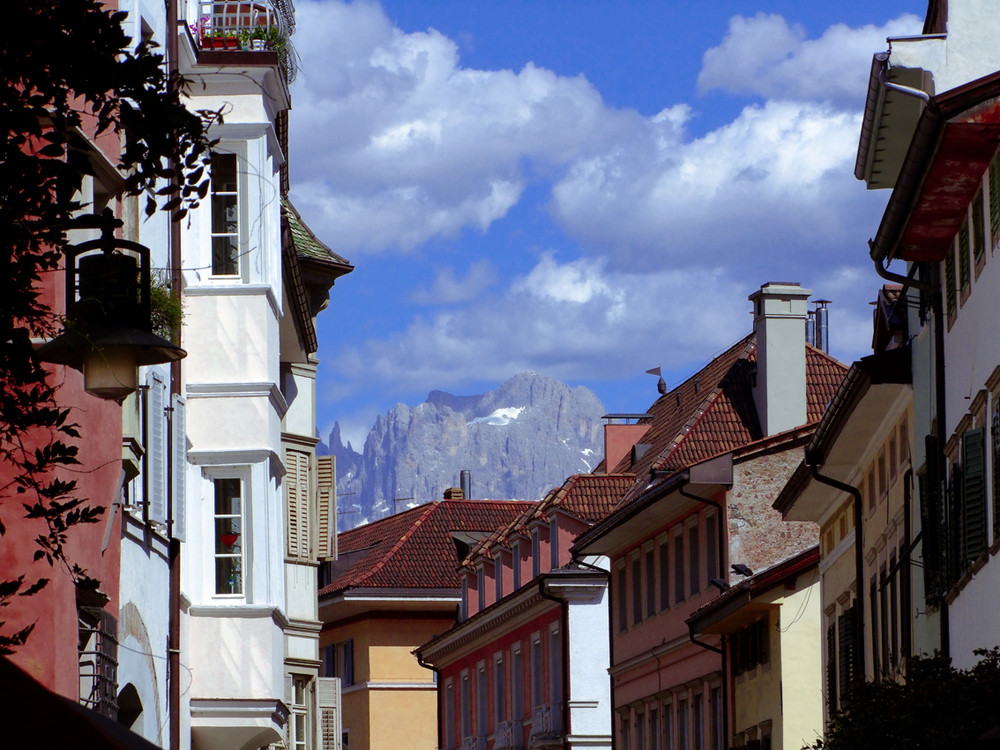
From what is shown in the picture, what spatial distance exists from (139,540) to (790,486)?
55.6 ft

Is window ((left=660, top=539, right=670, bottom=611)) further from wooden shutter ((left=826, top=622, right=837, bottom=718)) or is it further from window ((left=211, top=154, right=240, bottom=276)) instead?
window ((left=211, top=154, right=240, bottom=276))

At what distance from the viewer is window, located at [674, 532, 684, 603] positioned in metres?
44.1

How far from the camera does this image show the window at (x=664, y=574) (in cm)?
4538

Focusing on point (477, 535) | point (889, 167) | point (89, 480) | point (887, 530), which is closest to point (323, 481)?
point (887, 530)

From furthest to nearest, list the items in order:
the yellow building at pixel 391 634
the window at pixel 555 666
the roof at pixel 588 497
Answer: the yellow building at pixel 391 634 → the roof at pixel 588 497 → the window at pixel 555 666

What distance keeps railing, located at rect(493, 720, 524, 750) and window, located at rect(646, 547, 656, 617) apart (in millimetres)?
10045

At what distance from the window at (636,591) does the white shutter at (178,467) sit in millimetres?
28383

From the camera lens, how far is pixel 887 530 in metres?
28.1

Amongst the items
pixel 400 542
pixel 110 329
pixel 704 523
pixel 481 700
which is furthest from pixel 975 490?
pixel 400 542

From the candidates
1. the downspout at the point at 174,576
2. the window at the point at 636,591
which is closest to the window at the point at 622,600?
the window at the point at 636,591

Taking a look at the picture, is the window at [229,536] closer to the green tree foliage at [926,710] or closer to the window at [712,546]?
the green tree foliage at [926,710]

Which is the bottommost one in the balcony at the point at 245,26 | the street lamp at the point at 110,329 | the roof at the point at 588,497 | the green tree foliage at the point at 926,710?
the green tree foliage at the point at 926,710

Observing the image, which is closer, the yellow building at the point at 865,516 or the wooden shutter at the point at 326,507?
the yellow building at the point at 865,516

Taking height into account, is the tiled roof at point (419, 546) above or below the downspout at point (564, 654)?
above
